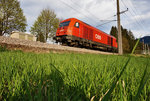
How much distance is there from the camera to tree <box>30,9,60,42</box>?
2281 centimetres

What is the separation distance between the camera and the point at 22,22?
63.7 ft

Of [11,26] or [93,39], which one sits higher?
[11,26]

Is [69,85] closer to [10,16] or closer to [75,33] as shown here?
[75,33]

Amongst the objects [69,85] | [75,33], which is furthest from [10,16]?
[69,85]

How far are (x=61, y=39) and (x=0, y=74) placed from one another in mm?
9982

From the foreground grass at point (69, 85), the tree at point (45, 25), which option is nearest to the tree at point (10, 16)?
the tree at point (45, 25)

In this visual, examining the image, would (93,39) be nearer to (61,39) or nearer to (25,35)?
(61,39)

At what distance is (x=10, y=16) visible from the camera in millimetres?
18000

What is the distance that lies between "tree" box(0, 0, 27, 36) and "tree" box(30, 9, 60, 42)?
3583 millimetres

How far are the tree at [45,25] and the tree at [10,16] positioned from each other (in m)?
3.58

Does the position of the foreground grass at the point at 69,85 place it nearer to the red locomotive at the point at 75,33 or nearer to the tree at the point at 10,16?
the red locomotive at the point at 75,33

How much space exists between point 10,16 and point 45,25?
23.8 feet

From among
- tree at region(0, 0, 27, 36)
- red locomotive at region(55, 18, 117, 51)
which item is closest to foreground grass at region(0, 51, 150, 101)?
red locomotive at region(55, 18, 117, 51)

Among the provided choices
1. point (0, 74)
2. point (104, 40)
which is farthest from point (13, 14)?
point (0, 74)
